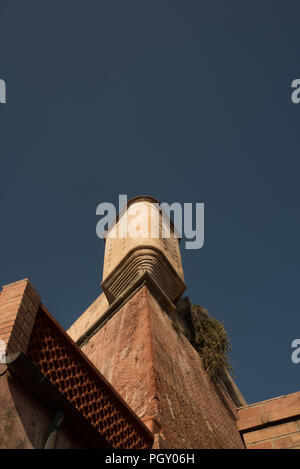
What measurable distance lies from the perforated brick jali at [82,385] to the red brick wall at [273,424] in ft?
5.74

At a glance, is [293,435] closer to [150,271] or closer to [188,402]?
[188,402]

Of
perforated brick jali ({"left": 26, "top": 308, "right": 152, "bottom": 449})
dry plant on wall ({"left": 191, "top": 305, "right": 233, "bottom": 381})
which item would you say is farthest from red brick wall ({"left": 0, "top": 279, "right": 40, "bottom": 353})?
dry plant on wall ({"left": 191, "top": 305, "right": 233, "bottom": 381})

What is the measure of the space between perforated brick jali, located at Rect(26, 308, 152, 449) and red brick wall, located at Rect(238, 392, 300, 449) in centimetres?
175

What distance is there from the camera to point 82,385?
11.0 feet

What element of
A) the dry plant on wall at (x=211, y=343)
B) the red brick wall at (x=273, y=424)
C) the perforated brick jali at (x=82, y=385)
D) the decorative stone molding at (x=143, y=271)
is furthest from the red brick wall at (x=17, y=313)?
the dry plant on wall at (x=211, y=343)

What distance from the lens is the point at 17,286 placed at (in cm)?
322

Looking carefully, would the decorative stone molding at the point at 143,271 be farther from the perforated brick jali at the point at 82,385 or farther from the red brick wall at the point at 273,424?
the perforated brick jali at the point at 82,385

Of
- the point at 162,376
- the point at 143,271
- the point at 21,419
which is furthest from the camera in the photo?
the point at 143,271

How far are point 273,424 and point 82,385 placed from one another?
2.69 meters

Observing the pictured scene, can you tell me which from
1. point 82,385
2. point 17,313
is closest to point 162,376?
point 82,385

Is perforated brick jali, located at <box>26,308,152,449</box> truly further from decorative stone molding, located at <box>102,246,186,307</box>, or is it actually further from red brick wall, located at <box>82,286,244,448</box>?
decorative stone molding, located at <box>102,246,186,307</box>

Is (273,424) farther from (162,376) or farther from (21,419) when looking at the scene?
(21,419)

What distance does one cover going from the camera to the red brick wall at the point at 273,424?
15.2ft

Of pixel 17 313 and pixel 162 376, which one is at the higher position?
pixel 17 313
